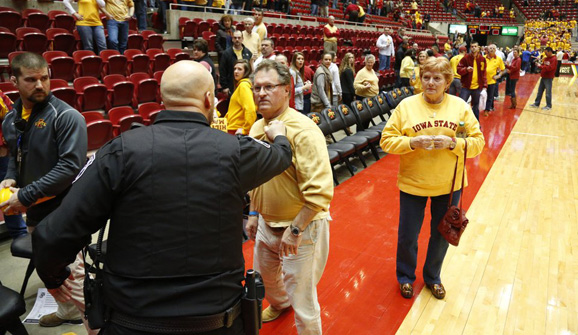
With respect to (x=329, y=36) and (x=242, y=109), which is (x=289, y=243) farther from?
(x=329, y=36)

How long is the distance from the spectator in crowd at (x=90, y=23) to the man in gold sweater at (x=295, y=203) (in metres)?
5.06

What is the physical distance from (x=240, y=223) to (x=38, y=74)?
1.56 meters

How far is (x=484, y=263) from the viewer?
323 cm

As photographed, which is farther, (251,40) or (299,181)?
(251,40)

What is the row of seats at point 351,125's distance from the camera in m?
5.23

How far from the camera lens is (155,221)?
119 centimetres

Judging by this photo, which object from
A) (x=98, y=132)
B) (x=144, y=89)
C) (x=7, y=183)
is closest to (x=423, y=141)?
(x=7, y=183)

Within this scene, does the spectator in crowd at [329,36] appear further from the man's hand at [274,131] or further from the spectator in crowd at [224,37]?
the man's hand at [274,131]

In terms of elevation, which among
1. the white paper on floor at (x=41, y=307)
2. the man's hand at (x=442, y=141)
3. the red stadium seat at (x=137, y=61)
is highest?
the red stadium seat at (x=137, y=61)

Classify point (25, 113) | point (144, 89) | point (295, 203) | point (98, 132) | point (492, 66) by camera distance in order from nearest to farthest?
1. point (295, 203)
2. point (25, 113)
3. point (98, 132)
4. point (144, 89)
5. point (492, 66)

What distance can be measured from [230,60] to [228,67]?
10cm

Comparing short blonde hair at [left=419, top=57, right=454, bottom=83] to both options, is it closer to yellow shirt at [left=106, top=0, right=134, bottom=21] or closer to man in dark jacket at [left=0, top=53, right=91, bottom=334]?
man in dark jacket at [left=0, top=53, right=91, bottom=334]

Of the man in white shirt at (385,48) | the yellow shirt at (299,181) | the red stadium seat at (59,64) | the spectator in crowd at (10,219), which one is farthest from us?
the man in white shirt at (385,48)

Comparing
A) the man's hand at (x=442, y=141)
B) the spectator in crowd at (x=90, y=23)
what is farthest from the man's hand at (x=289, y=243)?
the spectator in crowd at (x=90, y=23)
